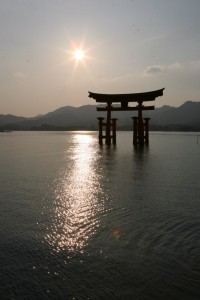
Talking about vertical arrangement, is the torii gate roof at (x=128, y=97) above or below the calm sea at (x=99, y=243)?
above

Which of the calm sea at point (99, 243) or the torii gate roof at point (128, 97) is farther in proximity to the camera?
the torii gate roof at point (128, 97)

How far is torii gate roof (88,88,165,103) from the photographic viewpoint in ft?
98.6

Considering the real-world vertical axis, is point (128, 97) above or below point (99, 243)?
above

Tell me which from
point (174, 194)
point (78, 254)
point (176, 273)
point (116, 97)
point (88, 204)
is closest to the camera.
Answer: point (176, 273)

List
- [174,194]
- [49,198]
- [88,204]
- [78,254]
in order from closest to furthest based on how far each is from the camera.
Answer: [78,254]
[88,204]
[49,198]
[174,194]

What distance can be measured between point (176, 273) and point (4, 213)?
180 inches

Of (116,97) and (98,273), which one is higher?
(116,97)

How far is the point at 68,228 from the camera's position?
20.8ft

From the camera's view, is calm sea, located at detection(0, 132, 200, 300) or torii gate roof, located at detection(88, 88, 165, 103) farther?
torii gate roof, located at detection(88, 88, 165, 103)

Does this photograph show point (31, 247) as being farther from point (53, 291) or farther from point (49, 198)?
point (49, 198)

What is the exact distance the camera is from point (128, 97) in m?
31.3

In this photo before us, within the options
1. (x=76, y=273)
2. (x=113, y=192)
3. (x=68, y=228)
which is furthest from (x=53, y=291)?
(x=113, y=192)

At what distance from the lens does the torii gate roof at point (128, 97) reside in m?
30.0

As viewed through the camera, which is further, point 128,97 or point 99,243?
point 128,97
